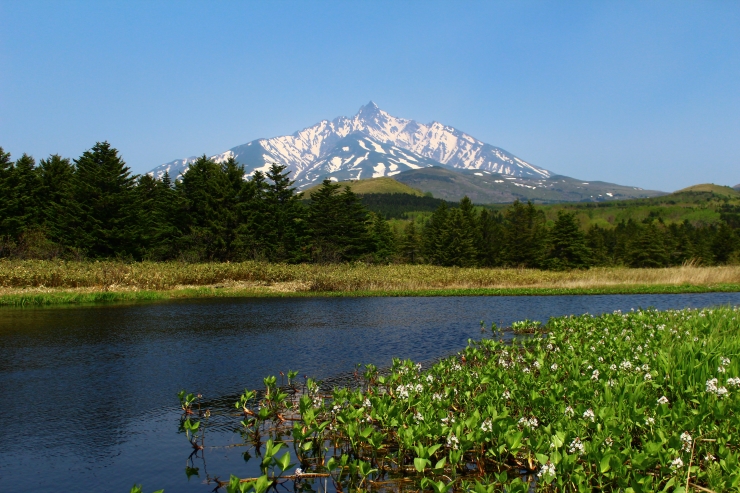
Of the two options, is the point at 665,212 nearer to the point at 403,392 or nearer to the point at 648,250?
the point at 648,250

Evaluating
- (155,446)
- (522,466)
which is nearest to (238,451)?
(155,446)

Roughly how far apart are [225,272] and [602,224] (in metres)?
116

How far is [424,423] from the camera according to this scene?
7.91 metres

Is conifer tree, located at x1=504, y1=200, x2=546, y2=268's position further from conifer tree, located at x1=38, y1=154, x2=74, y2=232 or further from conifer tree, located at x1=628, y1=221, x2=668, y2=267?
conifer tree, located at x1=38, y1=154, x2=74, y2=232

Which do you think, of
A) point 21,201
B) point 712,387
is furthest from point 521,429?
point 21,201

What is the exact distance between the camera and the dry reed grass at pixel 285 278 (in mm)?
34844

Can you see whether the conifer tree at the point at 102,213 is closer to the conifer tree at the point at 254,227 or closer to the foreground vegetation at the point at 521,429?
the conifer tree at the point at 254,227

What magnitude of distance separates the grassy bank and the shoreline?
0.06m

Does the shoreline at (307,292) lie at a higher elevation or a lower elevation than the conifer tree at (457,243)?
lower

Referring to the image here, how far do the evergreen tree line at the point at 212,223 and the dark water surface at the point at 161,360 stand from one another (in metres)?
23.9

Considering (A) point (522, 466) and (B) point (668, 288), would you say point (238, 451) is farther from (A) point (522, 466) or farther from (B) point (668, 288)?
(B) point (668, 288)

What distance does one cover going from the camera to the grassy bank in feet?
111

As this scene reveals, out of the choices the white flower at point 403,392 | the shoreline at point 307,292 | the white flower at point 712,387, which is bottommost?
the shoreline at point 307,292

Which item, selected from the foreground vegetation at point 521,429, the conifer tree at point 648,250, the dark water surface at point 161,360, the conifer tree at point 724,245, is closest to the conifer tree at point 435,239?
the conifer tree at point 648,250
